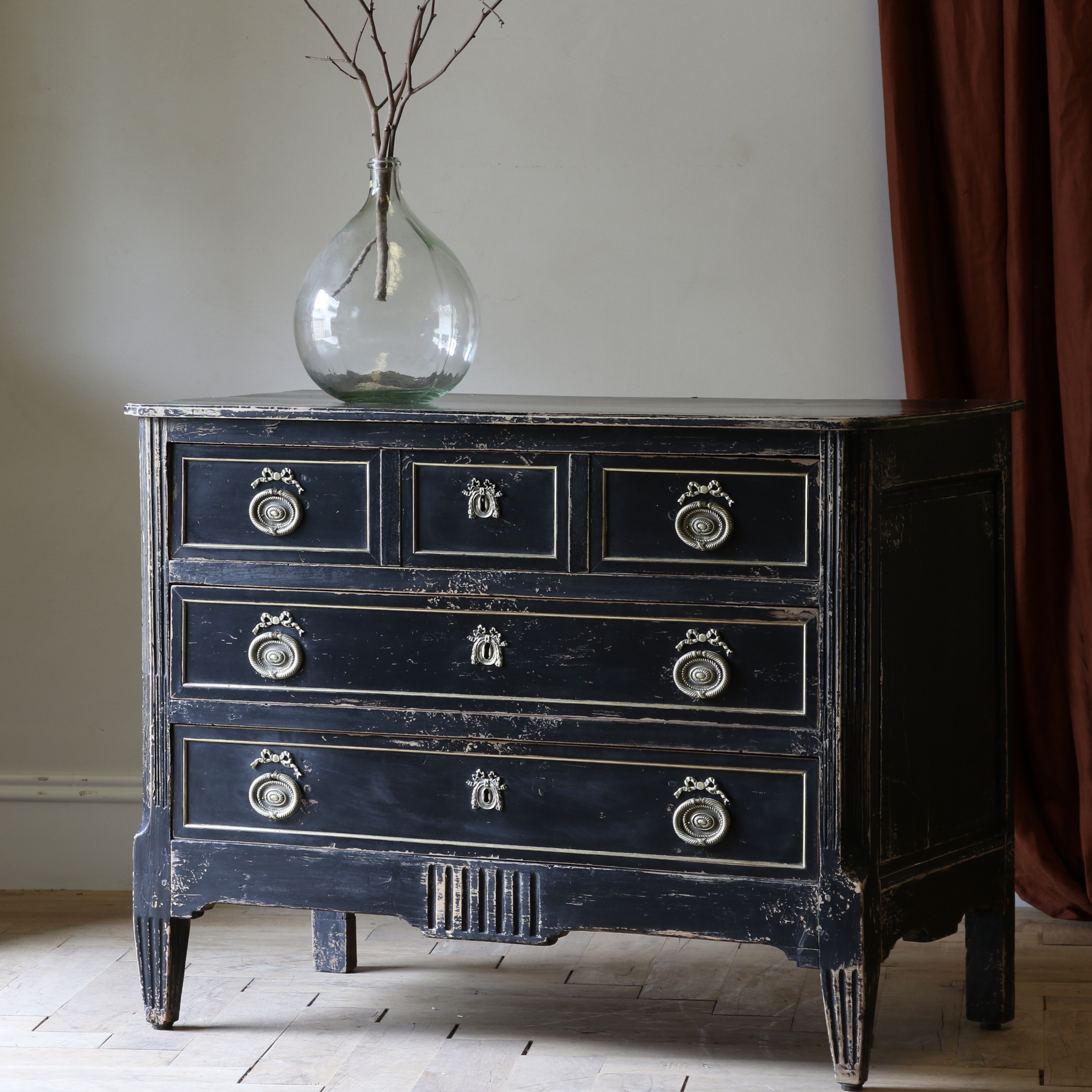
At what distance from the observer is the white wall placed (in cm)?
280

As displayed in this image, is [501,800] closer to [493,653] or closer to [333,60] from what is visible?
[493,653]

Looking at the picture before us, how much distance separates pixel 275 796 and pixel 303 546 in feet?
1.19

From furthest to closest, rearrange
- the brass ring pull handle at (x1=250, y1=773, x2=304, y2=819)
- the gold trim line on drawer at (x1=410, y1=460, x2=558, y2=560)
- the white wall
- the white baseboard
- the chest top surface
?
the white baseboard
the white wall
the brass ring pull handle at (x1=250, y1=773, x2=304, y2=819)
the gold trim line on drawer at (x1=410, y1=460, x2=558, y2=560)
the chest top surface

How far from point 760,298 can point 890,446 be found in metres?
0.90

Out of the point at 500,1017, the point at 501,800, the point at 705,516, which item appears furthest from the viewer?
the point at 500,1017

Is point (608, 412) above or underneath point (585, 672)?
above

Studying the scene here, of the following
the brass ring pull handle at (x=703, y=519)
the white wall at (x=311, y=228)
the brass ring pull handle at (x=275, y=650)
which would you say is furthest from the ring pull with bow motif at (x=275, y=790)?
the white wall at (x=311, y=228)

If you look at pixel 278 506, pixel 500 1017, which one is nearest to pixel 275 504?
pixel 278 506

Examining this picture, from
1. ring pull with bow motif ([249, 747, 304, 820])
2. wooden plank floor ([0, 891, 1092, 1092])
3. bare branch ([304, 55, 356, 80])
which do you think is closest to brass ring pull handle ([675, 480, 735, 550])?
ring pull with bow motif ([249, 747, 304, 820])

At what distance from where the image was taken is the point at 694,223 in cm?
283

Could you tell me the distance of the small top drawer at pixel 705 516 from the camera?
199 cm

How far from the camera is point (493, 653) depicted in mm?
2102

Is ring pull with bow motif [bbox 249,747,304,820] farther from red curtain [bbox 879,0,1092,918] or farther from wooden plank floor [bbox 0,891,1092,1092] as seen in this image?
red curtain [bbox 879,0,1092,918]

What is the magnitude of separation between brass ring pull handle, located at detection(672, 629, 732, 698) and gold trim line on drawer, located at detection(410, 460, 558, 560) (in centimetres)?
22
